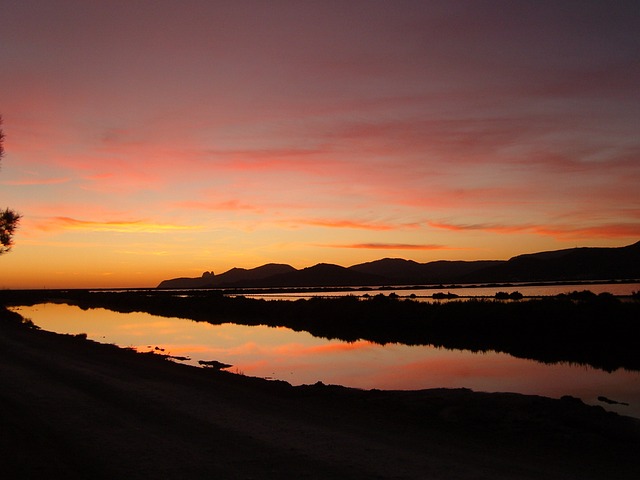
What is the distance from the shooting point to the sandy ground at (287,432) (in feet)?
26.8

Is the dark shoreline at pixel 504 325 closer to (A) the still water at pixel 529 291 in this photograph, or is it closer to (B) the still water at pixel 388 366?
(B) the still water at pixel 388 366

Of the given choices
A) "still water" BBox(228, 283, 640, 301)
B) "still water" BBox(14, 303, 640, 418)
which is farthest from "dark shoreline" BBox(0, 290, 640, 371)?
"still water" BBox(228, 283, 640, 301)

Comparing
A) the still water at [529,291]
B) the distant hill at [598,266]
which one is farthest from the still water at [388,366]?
the distant hill at [598,266]

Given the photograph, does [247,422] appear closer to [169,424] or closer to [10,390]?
[169,424]

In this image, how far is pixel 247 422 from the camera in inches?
436

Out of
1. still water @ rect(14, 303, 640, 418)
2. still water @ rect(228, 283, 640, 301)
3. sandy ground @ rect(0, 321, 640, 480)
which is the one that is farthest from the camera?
still water @ rect(228, 283, 640, 301)

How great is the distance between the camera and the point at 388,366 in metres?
24.6

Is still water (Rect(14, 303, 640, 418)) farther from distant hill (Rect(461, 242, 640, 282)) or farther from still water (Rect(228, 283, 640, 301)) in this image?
distant hill (Rect(461, 242, 640, 282))

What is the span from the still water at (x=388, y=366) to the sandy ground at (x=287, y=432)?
4740mm

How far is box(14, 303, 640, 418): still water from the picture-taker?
1942cm

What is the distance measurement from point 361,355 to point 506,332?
44.9 feet

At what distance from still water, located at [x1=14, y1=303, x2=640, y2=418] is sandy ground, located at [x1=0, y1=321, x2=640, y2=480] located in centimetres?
474

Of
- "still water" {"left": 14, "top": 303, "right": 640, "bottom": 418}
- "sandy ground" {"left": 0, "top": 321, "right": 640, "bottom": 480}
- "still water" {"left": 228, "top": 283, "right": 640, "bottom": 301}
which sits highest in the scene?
"still water" {"left": 228, "top": 283, "right": 640, "bottom": 301}

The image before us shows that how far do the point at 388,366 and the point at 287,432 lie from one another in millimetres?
14852
